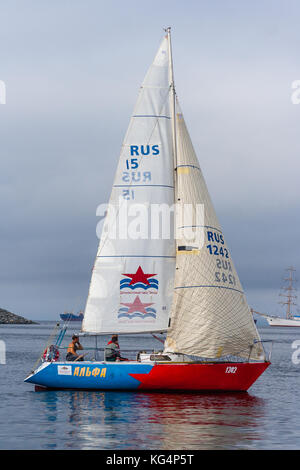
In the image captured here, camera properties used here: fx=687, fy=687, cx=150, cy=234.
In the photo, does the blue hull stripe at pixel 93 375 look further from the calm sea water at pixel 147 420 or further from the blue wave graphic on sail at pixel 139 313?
the blue wave graphic on sail at pixel 139 313

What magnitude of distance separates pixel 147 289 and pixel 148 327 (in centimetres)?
145

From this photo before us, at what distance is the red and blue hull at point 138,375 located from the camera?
25.2 m

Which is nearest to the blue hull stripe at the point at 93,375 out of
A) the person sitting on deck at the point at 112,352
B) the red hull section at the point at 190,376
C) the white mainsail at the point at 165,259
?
the red hull section at the point at 190,376

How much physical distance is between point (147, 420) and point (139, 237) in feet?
26.9

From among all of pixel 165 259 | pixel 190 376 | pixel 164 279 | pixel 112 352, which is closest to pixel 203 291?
pixel 164 279

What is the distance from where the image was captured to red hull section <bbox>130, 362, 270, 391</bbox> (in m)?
25.2

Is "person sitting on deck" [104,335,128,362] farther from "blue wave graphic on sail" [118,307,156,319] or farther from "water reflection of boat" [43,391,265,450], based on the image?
"water reflection of boat" [43,391,265,450]

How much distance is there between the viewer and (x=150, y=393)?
A: 25.9 m

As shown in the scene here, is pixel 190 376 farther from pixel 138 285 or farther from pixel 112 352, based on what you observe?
pixel 138 285

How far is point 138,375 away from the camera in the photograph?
82.9ft
